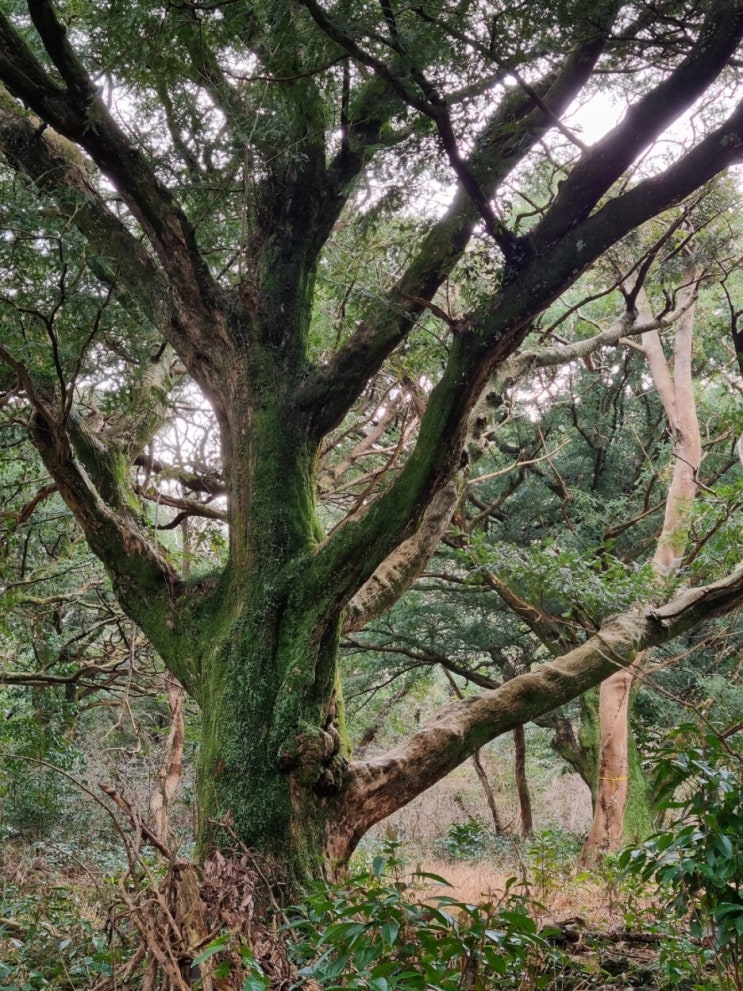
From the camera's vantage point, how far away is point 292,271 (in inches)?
190

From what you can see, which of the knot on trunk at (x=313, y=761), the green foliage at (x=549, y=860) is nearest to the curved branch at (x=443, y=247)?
the knot on trunk at (x=313, y=761)

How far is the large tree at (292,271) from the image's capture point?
3.34 m

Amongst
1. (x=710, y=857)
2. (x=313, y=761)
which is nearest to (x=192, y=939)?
(x=313, y=761)

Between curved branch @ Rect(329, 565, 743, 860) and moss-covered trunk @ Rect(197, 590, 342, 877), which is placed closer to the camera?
moss-covered trunk @ Rect(197, 590, 342, 877)

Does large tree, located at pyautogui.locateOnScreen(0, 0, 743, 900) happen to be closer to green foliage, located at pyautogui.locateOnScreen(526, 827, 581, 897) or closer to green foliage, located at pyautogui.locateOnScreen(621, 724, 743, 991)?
green foliage, located at pyautogui.locateOnScreen(526, 827, 581, 897)

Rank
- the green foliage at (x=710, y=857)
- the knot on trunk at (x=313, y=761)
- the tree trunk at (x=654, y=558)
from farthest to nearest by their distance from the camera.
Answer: the tree trunk at (x=654, y=558), the knot on trunk at (x=313, y=761), the green foliage at (x=710, y=857)

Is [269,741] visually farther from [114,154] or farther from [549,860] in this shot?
[114,154]

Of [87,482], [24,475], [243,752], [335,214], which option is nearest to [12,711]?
[24,475]

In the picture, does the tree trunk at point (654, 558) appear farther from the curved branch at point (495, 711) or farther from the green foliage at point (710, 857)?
the green foliage at point (710, 857)

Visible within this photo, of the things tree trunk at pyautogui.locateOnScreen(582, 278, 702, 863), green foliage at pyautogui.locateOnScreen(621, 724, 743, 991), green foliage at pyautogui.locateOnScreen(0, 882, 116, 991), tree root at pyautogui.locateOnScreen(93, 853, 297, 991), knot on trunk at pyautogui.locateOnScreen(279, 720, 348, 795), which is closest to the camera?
tree root at pyautogui.locateOnScreen(93, 853, 297, 991)

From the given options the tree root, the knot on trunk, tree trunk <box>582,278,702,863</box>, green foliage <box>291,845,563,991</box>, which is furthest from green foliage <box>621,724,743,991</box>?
tree trunk <box>582,278,702,863</box>

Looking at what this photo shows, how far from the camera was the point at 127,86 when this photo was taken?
421cm

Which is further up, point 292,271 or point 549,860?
point 292,271

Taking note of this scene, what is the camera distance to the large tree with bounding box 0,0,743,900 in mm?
3340
